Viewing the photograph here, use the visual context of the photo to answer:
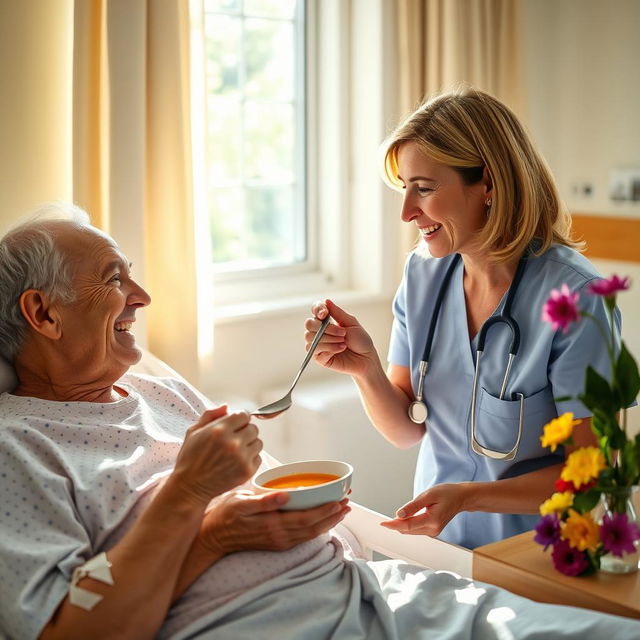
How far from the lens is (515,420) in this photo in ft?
6.00

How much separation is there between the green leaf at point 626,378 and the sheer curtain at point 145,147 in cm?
145

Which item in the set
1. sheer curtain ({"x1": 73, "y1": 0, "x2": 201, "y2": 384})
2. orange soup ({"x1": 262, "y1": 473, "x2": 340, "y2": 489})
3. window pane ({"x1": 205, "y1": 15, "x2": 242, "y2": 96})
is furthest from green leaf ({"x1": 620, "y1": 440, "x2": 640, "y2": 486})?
window pane ({"x1": 205, "y1": 15, "x2": 242, "y2": 96})

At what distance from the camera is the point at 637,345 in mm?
2891

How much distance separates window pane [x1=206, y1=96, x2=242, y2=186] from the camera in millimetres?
3098

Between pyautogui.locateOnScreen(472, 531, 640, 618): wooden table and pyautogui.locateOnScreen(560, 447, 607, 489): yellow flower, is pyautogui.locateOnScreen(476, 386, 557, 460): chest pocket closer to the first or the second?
pyautogui.locateOnScreen(472, 531, 640, 618): wooden table

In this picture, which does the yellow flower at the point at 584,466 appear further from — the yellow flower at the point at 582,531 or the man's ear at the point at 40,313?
the man's ear at the point at 40,313

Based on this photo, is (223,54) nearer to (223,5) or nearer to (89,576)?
(223,5)

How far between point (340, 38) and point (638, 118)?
44.7 inches

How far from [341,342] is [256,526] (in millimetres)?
644

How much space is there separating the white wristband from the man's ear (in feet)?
1.66

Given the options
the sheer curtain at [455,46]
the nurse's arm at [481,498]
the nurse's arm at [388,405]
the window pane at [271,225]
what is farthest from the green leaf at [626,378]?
the window pane at [271,225]

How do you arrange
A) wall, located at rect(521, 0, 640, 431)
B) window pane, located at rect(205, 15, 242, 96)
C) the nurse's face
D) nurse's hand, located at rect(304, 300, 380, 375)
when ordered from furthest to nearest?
wall, located at rect(521, 0, 640, 431), window pane, located at rect(205, 15, 242, 96), nurse's hand, located at rect(304, 300, 380, 375), the nurse's face

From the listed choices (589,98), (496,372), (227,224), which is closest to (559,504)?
(496,372)

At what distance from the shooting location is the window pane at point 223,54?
9.96ft
